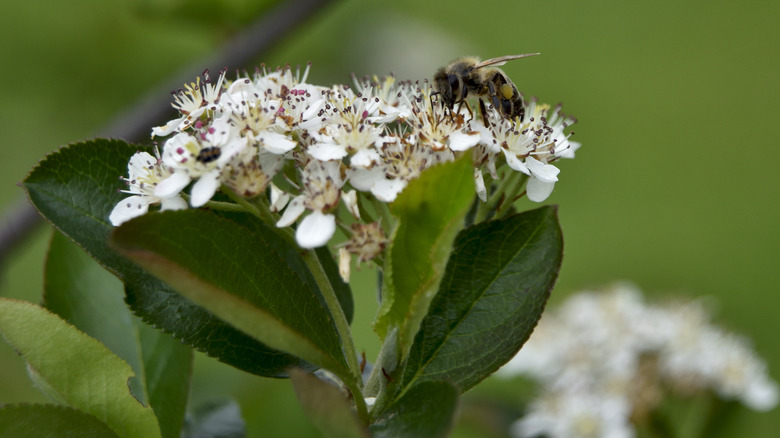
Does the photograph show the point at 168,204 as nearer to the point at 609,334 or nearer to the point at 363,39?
the point at 609,334

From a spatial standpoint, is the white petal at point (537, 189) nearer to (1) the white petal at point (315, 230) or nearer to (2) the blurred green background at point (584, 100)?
(1) the white petal at point (315, 230)

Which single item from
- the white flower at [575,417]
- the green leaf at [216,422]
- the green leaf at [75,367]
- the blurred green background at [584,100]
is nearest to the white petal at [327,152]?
the green leaf at [75,367]

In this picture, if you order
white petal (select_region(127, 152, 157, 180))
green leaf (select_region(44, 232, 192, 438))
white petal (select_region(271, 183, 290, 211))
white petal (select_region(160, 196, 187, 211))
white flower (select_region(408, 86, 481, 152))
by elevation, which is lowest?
green leaf (select_region(44, 232, 192, 438))

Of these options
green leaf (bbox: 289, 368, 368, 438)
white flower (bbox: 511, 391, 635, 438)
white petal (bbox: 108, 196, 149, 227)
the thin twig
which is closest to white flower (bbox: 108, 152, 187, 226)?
white petal (bbox: 108, 196, 149, 227)

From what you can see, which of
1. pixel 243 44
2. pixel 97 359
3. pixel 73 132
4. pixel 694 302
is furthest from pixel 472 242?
pixel 73 132

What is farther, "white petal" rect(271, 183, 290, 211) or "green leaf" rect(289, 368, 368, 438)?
"white petal" rect(271, 183, 290, 211)

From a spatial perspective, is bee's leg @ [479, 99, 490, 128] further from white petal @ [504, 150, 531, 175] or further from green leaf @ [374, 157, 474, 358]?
green leaf @ [374, 157, 474, 358]

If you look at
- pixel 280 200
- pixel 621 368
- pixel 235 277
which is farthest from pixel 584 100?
pixel 235 277
